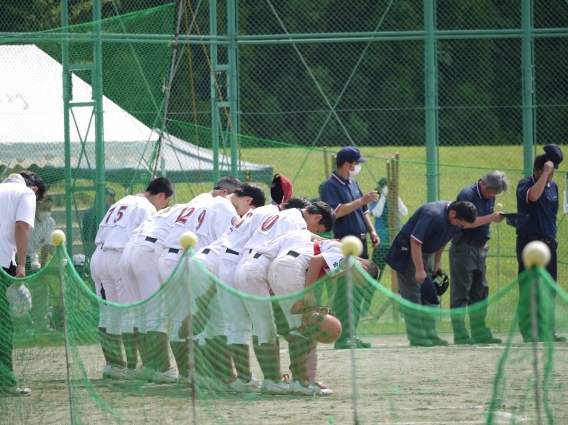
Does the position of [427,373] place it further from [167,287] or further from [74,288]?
[74,288]

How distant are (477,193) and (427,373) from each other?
16.6 feet

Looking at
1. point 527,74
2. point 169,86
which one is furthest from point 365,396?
point 527,74

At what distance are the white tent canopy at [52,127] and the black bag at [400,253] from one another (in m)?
3.05

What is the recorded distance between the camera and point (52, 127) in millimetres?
12125

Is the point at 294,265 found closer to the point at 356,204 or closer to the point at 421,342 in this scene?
the point at 421,342

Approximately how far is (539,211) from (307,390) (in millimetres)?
4843

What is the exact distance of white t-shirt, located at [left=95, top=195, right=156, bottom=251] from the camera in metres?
9.30

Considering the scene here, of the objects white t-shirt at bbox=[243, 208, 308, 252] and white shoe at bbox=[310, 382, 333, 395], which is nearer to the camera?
white shoe at bbox=[310, 382, 333, 395]

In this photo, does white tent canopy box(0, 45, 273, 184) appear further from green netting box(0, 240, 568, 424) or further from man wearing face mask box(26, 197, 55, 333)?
green netting box(0, 240, 568, 424)

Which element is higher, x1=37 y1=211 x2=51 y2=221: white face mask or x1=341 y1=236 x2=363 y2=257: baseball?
x1=37 y1=211 x2=51 y2=221: white face mask

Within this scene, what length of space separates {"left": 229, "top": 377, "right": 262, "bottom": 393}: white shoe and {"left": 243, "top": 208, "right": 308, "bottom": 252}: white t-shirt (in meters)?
1.65

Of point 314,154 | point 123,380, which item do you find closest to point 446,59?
point 314,154

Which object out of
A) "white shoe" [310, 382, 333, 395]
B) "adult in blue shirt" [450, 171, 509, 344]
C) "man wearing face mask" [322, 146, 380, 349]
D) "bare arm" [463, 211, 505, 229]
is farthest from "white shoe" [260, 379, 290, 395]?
"adult in blue shirt" [450, 171, 509, 344]

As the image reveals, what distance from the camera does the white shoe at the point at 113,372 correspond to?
6.81 meters
